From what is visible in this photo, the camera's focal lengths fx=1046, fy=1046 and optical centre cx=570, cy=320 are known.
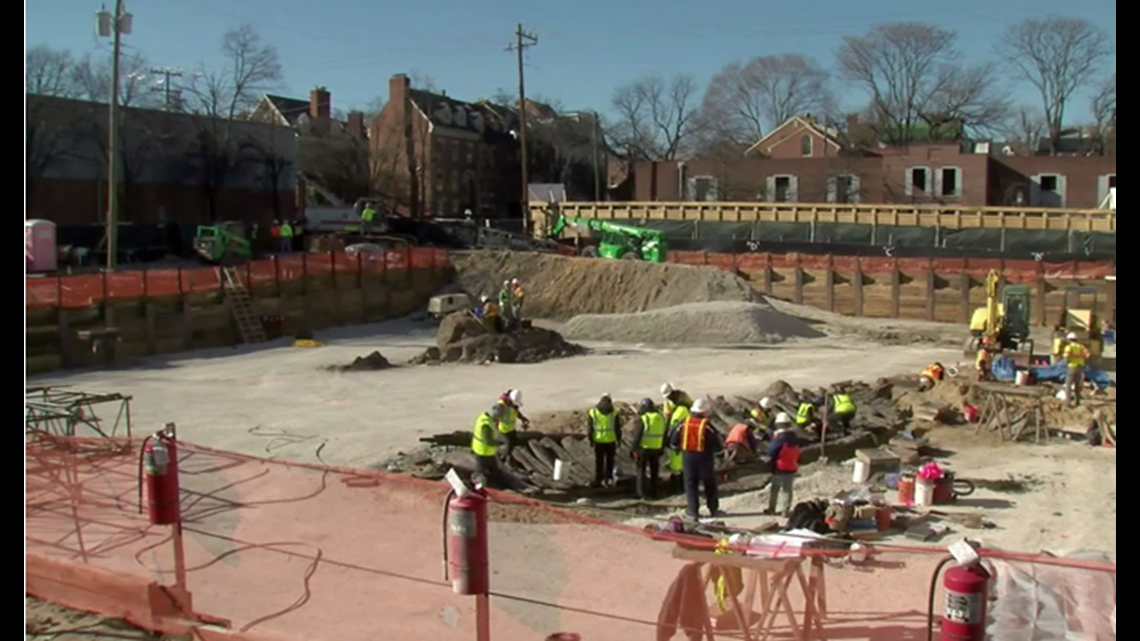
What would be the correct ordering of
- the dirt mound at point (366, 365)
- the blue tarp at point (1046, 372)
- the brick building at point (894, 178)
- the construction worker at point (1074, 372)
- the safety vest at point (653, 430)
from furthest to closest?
the brick building at point (894, 178) → the dirt mound at point (366, 365) → the blue tarp at point (1046, 372) → the construction worker at point (1074, 372) → the safety vest at point (653, 430)

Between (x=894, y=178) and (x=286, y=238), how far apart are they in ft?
123

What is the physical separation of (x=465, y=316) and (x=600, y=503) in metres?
15.6

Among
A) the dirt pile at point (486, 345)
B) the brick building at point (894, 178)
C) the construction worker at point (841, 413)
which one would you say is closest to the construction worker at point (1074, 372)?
the construction worker at point (841, 413)

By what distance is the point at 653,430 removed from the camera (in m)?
15.2

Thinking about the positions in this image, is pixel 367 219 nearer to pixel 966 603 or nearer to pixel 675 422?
pixel 675 422

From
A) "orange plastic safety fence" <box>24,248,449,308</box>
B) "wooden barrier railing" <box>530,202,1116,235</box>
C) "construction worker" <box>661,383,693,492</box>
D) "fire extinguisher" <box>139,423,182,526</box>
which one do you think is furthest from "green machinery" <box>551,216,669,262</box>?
"fire extinguisher" <box>139,423,182,526</box>

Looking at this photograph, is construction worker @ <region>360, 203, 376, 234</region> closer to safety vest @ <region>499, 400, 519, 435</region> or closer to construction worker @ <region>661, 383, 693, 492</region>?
safety vest @ <region>499, 400, 519, 435</region>

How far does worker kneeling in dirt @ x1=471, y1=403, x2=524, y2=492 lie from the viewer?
1482 cm

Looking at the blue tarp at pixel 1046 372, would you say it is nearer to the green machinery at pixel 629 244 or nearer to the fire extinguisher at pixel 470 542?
the fire extinguisher at pixel 470 542

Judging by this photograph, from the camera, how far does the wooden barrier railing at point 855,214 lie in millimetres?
49781

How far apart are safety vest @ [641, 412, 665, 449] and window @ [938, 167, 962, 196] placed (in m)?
52.4
